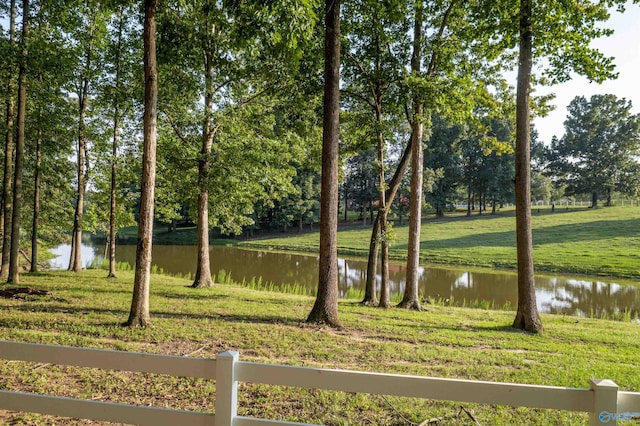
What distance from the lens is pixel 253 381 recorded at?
281 centimetres

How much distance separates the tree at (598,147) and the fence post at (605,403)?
5953 centimetres

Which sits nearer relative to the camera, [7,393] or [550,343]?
[7,393]

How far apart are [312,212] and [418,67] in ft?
123

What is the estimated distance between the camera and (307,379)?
9.16 ft

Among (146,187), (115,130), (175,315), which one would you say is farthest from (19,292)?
(115,130)

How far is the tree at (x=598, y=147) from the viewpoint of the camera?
170 ft

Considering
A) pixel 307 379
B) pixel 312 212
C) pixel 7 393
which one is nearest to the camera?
pixel 307 379

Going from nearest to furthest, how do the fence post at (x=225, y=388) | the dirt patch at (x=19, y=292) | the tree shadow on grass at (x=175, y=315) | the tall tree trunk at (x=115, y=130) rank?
the fence post at (x=225, y=388) → the tree shadow on grass at (x=175, y=315) → the dirt patch at (x=19, y=292) → the tall tree trunk at (x=115, y=130)

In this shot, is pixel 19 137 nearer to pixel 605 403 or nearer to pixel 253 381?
pixel 253 381

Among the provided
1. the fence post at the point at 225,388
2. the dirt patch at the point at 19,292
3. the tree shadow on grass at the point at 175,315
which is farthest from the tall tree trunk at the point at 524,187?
the dirt patch at the point at 19,292

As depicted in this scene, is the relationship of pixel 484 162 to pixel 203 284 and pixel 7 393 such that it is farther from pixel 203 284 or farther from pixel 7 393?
pixel 7 393

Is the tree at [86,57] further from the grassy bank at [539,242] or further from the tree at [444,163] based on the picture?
the tree at [444,163]

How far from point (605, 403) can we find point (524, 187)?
26.7 feet

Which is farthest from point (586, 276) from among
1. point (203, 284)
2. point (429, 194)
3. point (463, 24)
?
point (429, 194)
